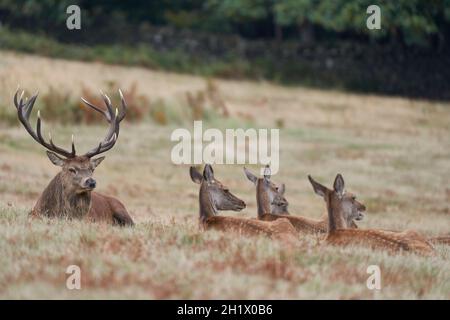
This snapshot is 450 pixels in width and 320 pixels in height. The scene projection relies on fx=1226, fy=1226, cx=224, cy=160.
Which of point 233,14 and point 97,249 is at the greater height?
point 233,14

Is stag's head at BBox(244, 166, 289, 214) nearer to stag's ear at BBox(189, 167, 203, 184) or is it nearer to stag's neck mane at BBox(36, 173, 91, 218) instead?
stag's ear at BBox(189, 167, 203, 184)

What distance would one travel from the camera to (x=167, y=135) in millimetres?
29547

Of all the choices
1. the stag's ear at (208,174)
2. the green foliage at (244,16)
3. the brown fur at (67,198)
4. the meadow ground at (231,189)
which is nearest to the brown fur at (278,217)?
the stag's ear at (208,174)

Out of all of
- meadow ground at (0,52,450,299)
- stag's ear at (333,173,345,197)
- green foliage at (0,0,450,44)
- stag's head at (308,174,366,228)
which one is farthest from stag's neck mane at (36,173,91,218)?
green foliage at (0,0,450,44)

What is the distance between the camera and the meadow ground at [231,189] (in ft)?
30.9

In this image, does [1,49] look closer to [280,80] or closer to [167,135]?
[280,80]

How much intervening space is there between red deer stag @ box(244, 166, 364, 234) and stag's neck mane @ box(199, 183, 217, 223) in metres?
0.60

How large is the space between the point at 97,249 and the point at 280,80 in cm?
3485

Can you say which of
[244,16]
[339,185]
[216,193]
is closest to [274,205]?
[216,193]

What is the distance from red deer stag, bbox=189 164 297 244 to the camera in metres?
11.7

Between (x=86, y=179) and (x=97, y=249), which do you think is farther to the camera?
(x=86, y=179)
